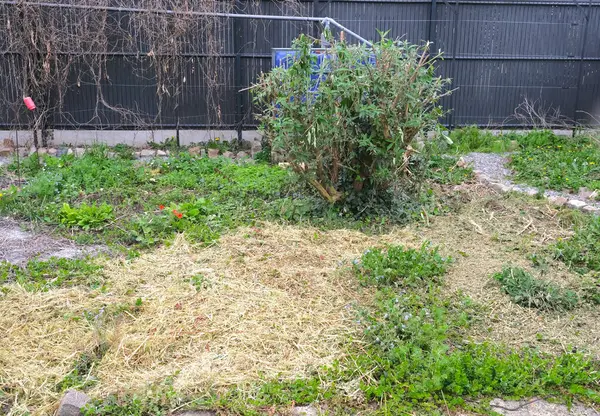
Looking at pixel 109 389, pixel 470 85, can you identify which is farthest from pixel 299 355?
pixel 470 85

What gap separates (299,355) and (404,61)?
3.17m

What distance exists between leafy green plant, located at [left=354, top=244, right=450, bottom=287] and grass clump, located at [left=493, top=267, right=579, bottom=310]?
50 cm

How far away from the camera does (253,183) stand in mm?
6707

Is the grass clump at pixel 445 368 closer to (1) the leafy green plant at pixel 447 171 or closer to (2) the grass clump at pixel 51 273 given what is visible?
(2) the grass clump at pixel 51 273

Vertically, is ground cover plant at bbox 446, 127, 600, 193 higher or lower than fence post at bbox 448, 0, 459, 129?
lower

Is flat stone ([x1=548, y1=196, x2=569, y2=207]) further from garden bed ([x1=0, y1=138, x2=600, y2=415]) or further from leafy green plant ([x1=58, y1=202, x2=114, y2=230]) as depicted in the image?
leafy green plant ([x1=58, y1=202, x2=114, y2=230])

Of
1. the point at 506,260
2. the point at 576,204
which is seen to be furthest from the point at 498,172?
the point at 506,260

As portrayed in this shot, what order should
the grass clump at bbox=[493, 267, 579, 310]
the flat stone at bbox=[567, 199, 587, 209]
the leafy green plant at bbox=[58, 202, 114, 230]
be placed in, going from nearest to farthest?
the grass clump at bbox=[493, 267, 579, 310] < the leafy green plant at bbox=[58, 202, 114, 230] < the flat stone at bbox=[567, 199, 587, 209]

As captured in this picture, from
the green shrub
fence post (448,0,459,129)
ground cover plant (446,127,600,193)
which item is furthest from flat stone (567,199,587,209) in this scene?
fence post (448,0,459,129)

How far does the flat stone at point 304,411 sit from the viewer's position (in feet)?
9.52

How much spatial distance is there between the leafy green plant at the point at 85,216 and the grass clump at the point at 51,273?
86 centimetres

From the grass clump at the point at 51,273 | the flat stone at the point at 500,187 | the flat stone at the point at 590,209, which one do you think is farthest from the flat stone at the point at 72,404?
the flat stone at the point at 500,187

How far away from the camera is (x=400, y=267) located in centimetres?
434

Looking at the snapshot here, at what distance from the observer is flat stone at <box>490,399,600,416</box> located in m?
2.94
